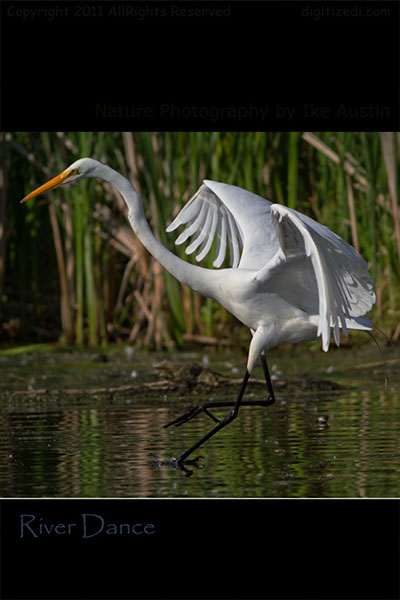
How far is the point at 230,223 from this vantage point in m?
6.82

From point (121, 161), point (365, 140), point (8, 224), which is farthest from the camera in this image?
point (8, 224)

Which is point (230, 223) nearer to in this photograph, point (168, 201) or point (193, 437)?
point (193, 437)

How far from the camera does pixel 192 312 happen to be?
9.71 metres

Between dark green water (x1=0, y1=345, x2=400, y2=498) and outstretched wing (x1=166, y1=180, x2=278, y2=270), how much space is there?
113 cm

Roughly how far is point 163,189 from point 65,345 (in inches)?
77.7

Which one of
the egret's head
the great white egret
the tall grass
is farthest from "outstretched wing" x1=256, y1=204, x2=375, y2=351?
the tall grass

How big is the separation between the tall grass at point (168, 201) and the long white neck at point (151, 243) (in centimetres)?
337

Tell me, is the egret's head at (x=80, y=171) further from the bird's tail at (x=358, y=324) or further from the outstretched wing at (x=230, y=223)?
the bird's tail at (x=358, y=324)

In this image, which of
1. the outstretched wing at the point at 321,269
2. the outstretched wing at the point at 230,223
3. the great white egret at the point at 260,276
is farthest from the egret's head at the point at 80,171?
the outstretched wing at the point at 321,269

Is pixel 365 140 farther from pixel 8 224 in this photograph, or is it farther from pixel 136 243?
pixel 8 224

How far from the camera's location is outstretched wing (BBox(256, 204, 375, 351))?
179 inches

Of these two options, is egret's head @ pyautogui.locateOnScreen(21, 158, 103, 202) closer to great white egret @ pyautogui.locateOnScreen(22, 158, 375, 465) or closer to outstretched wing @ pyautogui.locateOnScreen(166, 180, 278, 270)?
great white egret @ pyautogui.locateOnScreen(22, 158, 375, 465)

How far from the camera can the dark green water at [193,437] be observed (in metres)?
4.51

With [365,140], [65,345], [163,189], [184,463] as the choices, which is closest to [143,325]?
[65,345]
